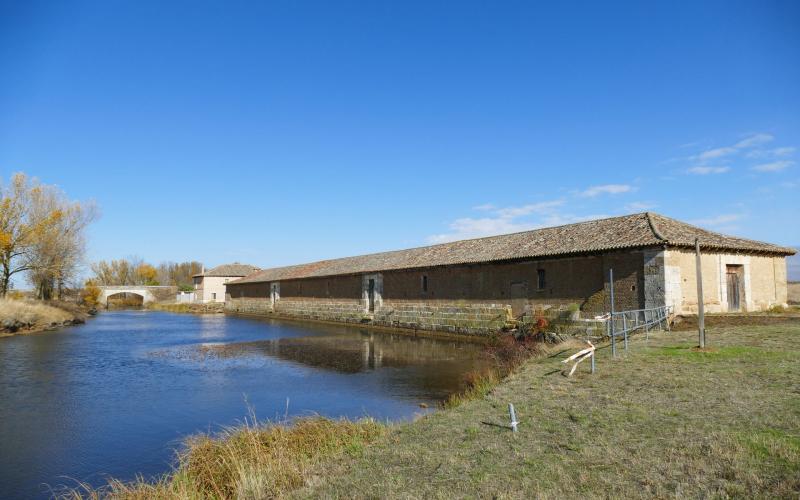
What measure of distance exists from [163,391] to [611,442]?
9877mm

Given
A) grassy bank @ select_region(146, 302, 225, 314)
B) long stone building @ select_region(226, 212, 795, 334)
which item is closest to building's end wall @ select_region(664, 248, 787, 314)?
long stone building @ select_region(226, 212, 795, 334)

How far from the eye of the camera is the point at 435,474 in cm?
480

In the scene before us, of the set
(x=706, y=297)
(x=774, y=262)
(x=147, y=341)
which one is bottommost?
(x=147, y=341)

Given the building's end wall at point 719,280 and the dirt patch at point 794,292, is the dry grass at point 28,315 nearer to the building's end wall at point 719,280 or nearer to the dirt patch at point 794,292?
the building's end wall at point 719,280

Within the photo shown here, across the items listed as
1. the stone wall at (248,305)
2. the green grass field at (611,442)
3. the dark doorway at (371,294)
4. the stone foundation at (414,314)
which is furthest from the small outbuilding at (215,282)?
the green grass field at (611,442)

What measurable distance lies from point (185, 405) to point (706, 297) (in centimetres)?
1506

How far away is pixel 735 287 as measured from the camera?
16500mm

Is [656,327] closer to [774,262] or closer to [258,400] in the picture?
[774,262]

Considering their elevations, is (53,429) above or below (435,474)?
below

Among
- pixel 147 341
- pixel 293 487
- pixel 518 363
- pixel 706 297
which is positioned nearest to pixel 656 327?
pixel 706 297

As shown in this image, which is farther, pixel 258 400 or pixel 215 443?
pixel 258 400

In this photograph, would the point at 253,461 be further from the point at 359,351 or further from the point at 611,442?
the point at 359,351

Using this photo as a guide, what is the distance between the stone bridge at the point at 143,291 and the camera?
55562mm

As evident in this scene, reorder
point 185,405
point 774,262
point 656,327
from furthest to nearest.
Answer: point 774,262 → point 656,327 → point 185,405
